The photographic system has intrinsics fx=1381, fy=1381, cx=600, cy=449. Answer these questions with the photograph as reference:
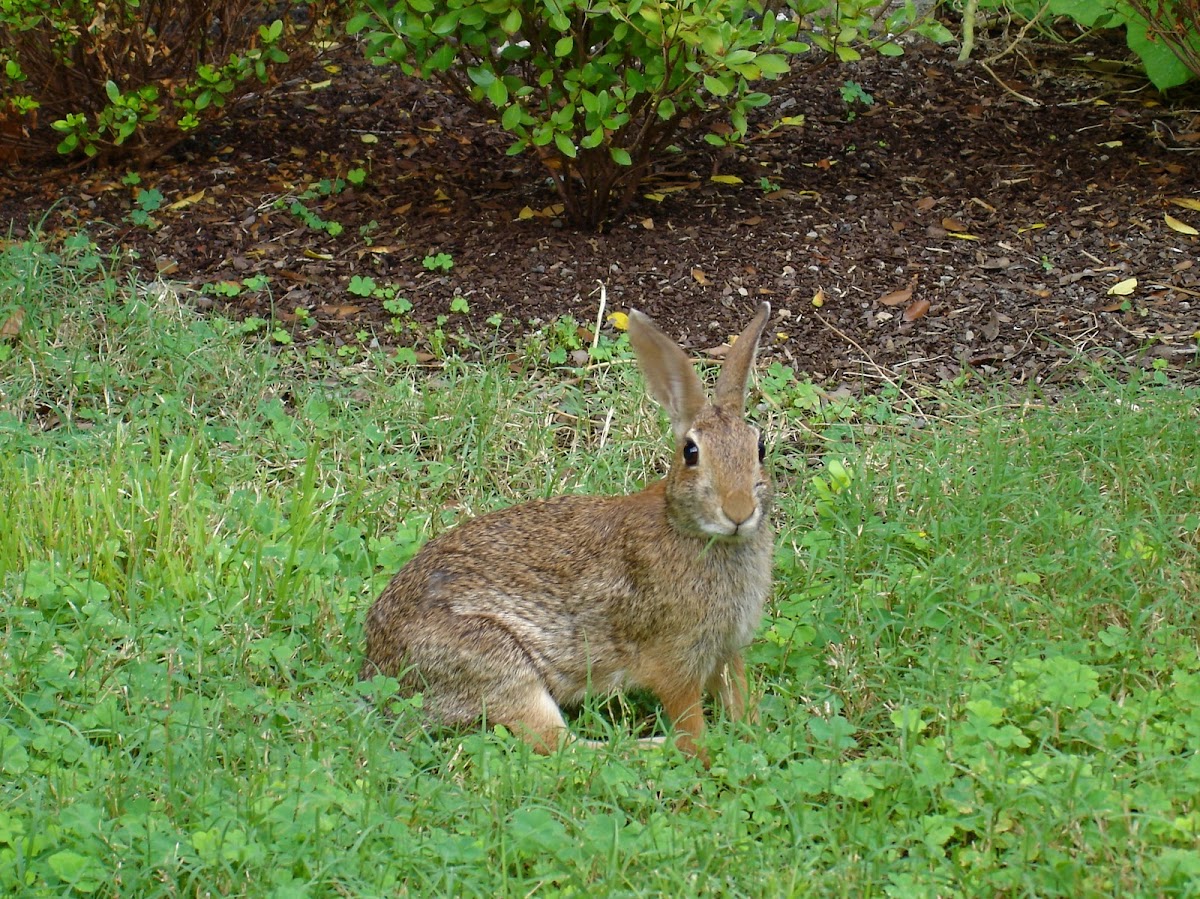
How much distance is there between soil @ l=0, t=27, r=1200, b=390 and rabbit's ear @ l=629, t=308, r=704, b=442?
179 cm

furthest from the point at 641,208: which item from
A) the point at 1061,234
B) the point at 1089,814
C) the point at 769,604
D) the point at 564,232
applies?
the point at 1089,814

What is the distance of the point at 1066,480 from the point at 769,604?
114 cm

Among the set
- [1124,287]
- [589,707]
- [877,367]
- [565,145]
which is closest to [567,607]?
[589,707]

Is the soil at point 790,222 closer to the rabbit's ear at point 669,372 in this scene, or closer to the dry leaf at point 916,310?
the dry leaf at point 916,310

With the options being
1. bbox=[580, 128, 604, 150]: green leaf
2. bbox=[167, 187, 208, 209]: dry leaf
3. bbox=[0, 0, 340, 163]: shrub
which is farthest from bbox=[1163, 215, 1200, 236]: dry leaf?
bbox=[167, 187, 208, 209]: dry leaf

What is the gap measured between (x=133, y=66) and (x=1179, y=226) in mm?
5165

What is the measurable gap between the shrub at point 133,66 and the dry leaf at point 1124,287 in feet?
13.1

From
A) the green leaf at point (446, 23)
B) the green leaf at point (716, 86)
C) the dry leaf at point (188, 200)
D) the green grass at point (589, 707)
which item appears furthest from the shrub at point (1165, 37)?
the dry leaf at point (188, 200)

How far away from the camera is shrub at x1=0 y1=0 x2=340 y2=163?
6660mm

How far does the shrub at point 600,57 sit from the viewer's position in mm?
5477

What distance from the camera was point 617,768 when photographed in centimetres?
339

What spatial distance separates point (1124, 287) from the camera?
234 inches

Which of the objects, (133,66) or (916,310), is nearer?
(916,310)

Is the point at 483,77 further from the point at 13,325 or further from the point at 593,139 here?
the point at 13,325
